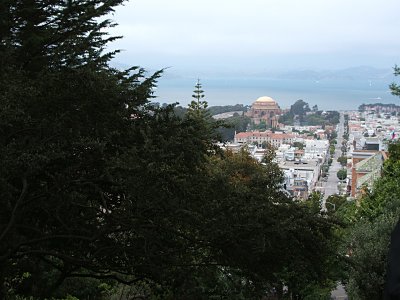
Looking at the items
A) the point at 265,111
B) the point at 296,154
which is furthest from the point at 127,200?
the point at 265,111

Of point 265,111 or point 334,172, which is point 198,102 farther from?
point 265,111

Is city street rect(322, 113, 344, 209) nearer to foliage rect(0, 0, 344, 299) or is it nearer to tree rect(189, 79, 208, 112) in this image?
tree rect(189, 79, 208, 112)

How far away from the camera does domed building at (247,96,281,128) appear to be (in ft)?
387

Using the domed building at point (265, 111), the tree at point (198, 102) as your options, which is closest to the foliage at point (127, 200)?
the tree at point (198, 102)

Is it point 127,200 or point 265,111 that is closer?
point 127,200

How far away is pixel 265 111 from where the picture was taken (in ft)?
395

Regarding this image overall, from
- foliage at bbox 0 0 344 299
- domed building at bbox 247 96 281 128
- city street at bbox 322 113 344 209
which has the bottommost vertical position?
city street at bbox 322 113 344 209

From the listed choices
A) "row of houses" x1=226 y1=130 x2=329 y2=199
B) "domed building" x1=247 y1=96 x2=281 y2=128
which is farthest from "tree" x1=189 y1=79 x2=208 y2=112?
"domed building" x1=247 y1=96 x2=281 y2=128

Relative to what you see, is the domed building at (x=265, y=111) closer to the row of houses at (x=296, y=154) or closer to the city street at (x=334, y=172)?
the city street at (x=334, y=172)

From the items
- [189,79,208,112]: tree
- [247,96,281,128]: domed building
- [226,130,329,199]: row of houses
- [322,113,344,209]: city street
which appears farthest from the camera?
[247,96,281,128]: domed building

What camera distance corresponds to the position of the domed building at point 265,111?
11781 cm

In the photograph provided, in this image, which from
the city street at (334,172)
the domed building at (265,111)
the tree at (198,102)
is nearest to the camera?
the tree at (198,102)

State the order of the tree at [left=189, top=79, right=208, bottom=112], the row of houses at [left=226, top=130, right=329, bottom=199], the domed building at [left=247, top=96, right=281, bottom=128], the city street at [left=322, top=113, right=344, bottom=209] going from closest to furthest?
the tree at [left=189, top=79, right=208, bottom=112] < the row of houses at [left=226, top=130, right=329, bottom=199] < the city street at [left=322, top=113, right=344, bottom=209] < the domed building at [left=247, top=96, right=281, bottom=128]

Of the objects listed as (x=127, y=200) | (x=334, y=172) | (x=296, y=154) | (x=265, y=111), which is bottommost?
(x=334, y=172)
